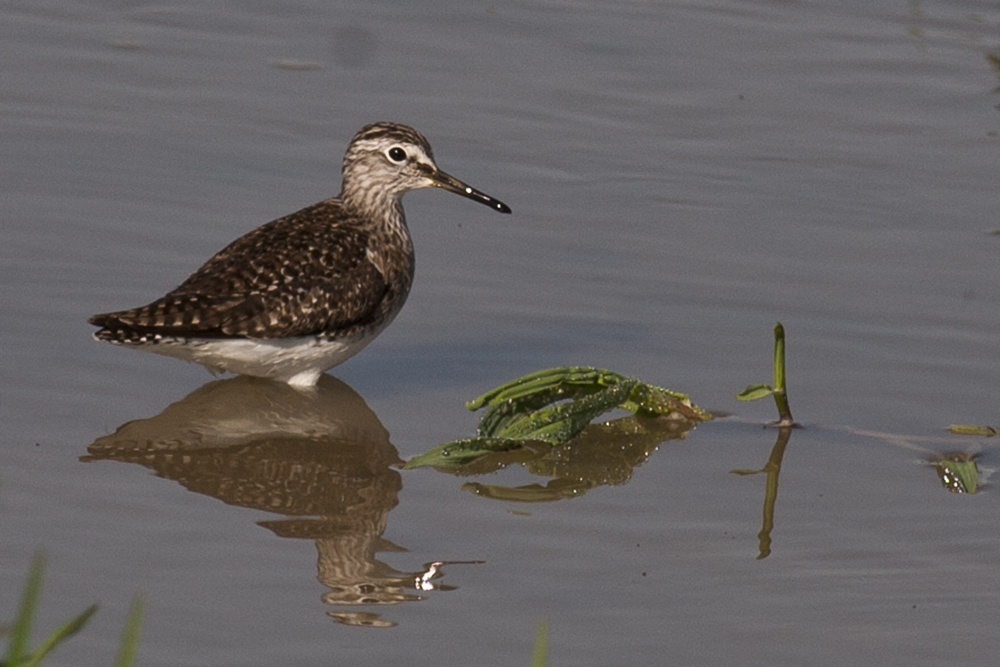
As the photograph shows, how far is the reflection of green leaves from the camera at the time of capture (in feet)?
23.9

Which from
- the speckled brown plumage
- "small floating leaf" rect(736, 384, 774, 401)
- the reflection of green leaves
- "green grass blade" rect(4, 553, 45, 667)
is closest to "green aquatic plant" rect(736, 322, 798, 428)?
"small floating leaf" rect(736, 384, 774, 401)

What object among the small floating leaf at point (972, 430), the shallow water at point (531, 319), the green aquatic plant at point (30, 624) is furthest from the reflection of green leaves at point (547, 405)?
the green aquatic plant at point (30, 624)

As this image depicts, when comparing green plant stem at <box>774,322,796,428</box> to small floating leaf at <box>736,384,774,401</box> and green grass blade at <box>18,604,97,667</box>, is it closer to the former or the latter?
small floating leaf at <box>736,384,774,401</box>

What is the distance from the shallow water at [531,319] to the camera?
5.95 m

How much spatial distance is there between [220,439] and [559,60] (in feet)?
19.1

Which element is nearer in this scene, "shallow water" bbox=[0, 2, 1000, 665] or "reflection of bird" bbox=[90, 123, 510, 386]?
"shallow water" bbox=[0, 2, 1000, 665]

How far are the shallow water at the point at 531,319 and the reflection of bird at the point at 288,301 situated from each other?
0.27 metres

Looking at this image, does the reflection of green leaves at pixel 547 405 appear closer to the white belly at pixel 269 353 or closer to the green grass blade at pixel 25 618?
the white belly at pixel 269 353

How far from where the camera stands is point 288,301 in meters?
8.30

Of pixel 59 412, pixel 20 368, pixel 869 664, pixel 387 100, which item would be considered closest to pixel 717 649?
pixel 869 664

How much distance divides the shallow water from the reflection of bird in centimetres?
27

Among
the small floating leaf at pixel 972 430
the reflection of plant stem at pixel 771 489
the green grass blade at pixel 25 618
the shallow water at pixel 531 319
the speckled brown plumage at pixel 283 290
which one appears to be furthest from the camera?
the speckled brown plumage at pixel 283 290

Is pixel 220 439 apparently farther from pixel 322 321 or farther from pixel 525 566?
pixel 525 566

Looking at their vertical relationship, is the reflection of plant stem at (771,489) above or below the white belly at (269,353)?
below
